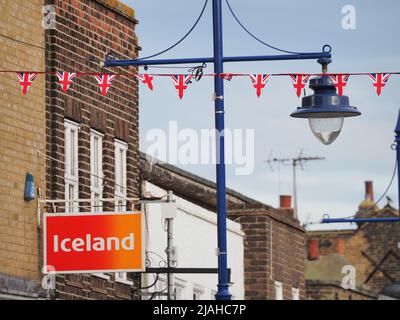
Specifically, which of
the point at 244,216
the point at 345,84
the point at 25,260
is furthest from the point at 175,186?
the point at 345,84

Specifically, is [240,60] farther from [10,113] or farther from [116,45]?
[116,45]

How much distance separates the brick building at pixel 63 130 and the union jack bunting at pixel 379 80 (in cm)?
496

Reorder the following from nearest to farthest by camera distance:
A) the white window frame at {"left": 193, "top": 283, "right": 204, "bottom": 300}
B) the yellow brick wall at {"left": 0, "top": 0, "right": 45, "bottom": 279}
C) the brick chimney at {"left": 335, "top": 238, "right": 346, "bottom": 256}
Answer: the yellow brick wall at {"left": 0, "top": 0, "right": 45, "bottom": 279} < the white window frame at {"left": 193, "top": 283, "right": 204, "bottom": 300} < the brick chimney at {"left": 335, "top": 238, "right": 346, "bottom": 256}

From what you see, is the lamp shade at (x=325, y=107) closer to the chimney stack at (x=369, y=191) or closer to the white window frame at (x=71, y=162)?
the white window frame at (x=71, y=162)

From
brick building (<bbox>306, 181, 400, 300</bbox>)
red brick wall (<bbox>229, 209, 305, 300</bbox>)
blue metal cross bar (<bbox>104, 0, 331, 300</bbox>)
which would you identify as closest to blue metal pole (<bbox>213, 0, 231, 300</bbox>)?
blue metal cross bar (<bbox>104, 0, 331, 300</bbox>)

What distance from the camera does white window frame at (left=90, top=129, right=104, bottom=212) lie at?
27703 millimetres

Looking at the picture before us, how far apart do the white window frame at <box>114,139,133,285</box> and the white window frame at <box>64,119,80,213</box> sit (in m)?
1.97

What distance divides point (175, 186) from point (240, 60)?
14009 millimetres

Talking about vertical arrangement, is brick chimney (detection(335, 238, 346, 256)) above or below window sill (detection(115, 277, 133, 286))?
above

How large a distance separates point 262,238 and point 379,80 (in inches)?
688

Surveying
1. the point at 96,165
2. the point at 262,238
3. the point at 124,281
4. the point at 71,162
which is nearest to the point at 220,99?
the point at 71,162

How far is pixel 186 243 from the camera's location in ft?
111

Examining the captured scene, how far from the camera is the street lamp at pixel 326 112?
20.9 m

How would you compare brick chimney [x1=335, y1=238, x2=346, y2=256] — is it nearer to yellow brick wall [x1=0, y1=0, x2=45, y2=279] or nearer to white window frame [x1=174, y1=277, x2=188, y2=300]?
white window frame [x1=174, y1=277, x2=188, y2=300]
